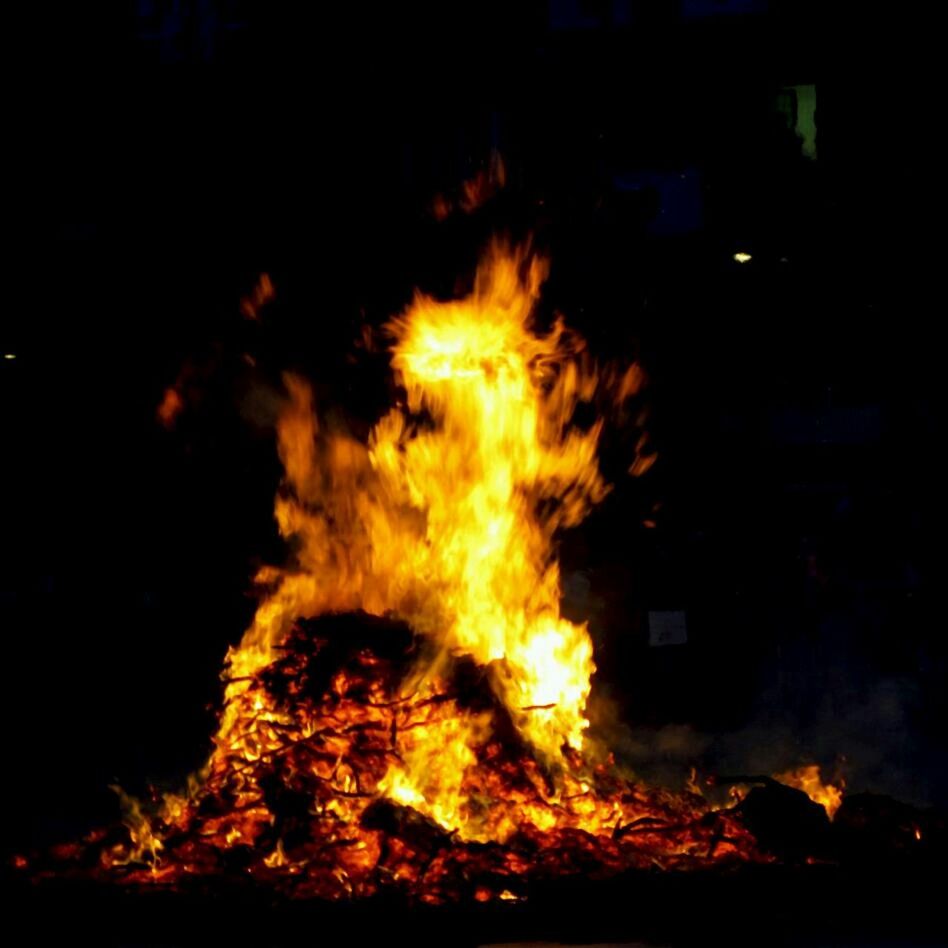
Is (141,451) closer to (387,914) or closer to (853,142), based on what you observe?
(853,142)

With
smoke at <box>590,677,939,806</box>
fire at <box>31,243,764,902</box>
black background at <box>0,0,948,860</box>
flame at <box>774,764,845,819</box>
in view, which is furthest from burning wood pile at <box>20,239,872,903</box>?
black background at <box>0,0,948,860</box>

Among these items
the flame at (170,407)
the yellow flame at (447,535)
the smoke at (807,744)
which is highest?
the flame at (170,407)

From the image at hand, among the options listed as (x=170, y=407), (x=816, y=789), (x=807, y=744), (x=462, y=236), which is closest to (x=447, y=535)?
(x=816, y=789)

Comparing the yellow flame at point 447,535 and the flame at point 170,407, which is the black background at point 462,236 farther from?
the yellow flame at point 447,535

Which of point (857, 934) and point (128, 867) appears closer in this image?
point (857, 934)

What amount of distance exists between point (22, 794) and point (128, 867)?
15.0ft

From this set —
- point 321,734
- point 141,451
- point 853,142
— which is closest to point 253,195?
point 141,451

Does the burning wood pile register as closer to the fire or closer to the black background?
the fire

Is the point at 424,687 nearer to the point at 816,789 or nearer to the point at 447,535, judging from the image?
the point at 447,535

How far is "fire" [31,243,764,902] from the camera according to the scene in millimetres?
5113

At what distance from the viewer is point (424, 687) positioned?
6199 mm

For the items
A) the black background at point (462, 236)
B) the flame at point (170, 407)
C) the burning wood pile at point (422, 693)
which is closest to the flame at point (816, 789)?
the burning wood pile at point (422, 693)

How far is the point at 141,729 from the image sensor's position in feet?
37.5

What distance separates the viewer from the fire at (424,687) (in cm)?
511
